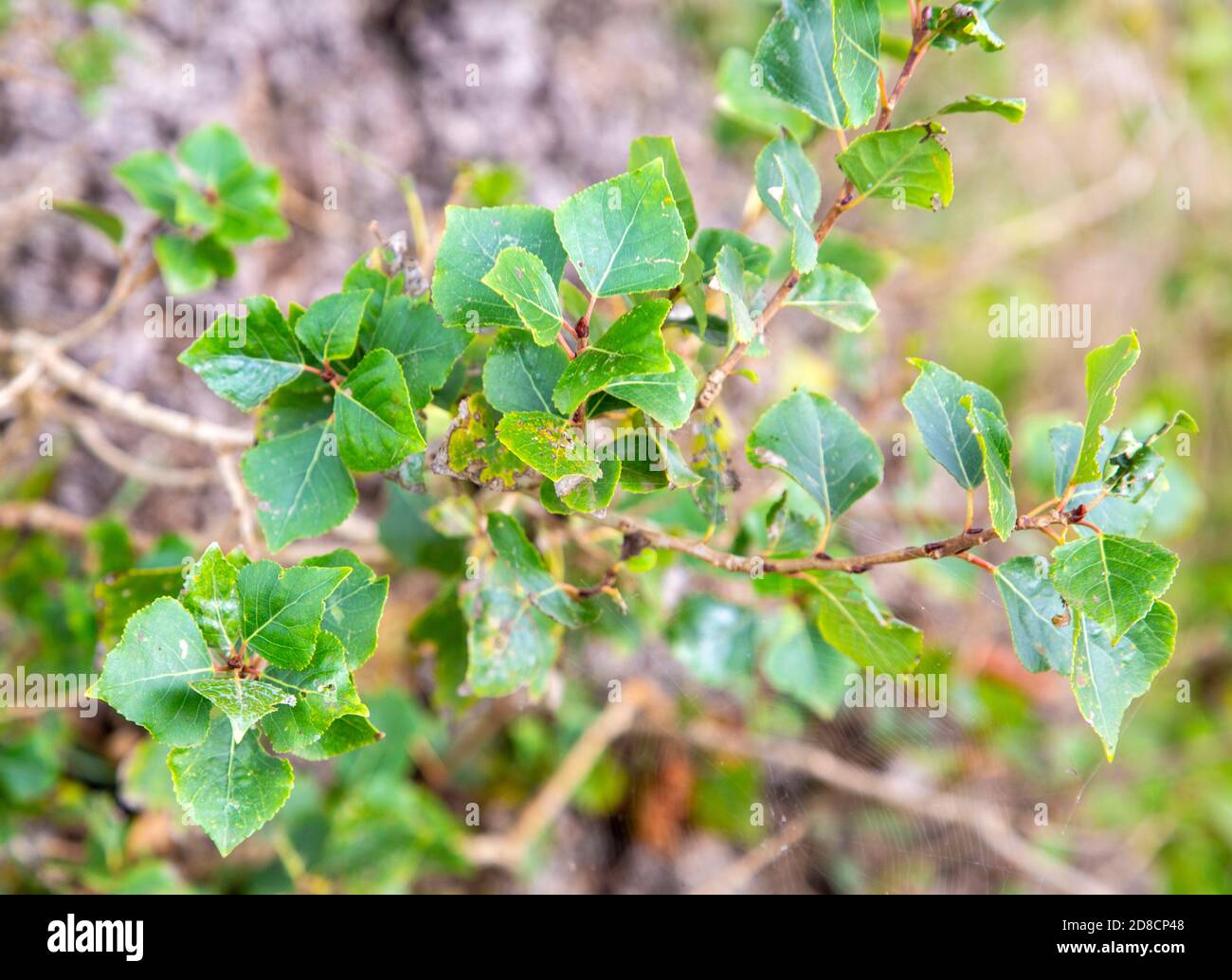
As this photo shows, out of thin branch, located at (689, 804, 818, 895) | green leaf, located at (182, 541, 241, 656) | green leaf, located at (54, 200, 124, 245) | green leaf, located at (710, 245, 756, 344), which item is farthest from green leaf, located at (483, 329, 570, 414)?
thin branch, located at (689, 804, 818, 895)

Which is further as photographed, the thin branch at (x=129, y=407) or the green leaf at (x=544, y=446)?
the thin branch at (x=129, y=407)

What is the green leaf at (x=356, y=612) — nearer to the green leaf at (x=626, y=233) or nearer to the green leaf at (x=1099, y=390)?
the green leaf at (x=626, y=233)

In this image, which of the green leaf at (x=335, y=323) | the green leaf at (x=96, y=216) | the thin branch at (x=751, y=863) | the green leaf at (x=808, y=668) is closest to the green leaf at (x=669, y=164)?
the green leaf at (x=335, y=323)

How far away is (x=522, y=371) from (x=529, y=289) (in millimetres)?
87

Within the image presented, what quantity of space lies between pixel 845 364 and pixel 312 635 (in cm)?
123

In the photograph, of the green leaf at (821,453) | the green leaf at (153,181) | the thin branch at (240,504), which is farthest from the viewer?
the green leaf at (153,181)

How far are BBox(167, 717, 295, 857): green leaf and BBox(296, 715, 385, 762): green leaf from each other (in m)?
0.03

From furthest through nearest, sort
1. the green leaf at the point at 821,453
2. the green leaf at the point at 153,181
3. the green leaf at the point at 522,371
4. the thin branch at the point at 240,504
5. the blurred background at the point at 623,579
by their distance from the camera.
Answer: the blurred background at the point at 623,579, the green leaf at the point at 153,181, the thin branch at the point at 240,504, the green leaf at the point at 821,453, the green leaf at the point at 522,371

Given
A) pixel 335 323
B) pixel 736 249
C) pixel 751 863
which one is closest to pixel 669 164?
pixel 736 249

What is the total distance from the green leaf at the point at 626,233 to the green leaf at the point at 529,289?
3 centimetres

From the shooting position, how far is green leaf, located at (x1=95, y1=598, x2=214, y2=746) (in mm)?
611

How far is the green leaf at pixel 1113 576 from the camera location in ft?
2.05

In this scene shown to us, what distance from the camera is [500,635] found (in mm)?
854
